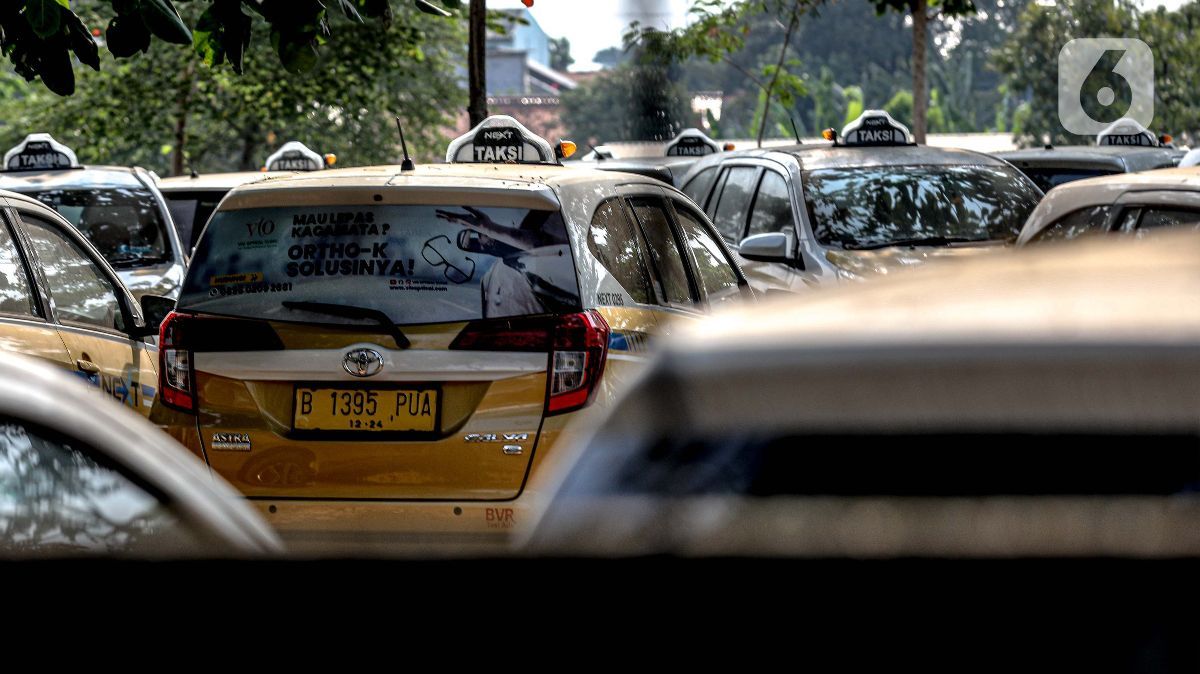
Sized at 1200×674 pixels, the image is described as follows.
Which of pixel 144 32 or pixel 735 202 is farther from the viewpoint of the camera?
pixel 735 202

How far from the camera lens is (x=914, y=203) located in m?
9.80

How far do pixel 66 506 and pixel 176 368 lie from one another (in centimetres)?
355

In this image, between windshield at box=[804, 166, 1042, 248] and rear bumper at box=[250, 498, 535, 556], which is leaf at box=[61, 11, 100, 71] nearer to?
rear bumper at box=[250, 498, 535, 556]

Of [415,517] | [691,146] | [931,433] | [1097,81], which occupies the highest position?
[931,433]

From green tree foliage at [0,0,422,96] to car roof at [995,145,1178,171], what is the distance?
26.7ft

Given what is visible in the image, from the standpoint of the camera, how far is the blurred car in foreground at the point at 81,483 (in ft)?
6.50

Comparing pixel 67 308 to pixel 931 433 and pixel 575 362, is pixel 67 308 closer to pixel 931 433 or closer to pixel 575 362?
pixel 575 362

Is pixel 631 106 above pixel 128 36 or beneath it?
beneath

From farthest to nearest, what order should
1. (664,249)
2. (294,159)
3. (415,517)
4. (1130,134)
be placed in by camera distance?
(294,159), (1130,134), (664,249), (415,517)

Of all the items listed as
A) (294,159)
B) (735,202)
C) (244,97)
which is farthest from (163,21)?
(244,97)

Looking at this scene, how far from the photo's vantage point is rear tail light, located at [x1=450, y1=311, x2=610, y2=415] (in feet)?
17.1

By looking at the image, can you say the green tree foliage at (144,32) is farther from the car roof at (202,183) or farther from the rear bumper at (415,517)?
the car roof at (202,183)

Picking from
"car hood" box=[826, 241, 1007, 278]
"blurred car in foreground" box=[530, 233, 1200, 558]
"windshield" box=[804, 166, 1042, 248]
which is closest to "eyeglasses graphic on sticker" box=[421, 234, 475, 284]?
"blurred car in foreground" box=[530, 233, 1200, 558]

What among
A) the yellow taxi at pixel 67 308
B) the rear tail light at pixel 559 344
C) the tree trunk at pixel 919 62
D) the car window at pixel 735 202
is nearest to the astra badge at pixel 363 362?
the rear tail light at pixel 559 344
